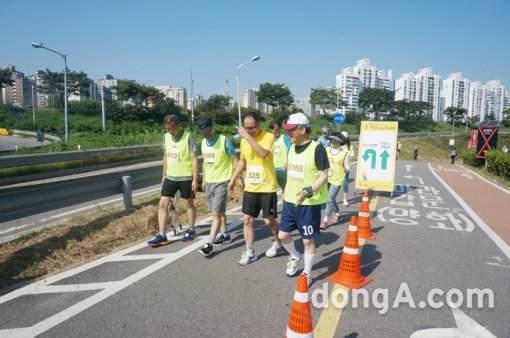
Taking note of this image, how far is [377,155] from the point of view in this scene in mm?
11352

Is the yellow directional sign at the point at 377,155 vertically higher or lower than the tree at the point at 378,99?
lower

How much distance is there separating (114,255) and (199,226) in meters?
1.99

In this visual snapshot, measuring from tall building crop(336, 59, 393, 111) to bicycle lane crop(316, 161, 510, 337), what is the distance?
3940 inches

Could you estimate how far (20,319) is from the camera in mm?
3451

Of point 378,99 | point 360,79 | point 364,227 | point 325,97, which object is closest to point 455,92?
point 360,79

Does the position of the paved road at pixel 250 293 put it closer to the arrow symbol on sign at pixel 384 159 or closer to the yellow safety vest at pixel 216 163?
the yellow safety vest at pixel 216 163

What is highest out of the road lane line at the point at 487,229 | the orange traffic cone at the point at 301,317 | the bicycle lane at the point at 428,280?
the orange traffic cone at the point at 301,317

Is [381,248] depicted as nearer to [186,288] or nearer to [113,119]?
[186,288]

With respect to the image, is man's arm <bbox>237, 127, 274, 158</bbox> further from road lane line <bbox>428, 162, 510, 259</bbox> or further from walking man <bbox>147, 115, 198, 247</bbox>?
road lane line <bbox>428, 162, 510, 259</bbox>

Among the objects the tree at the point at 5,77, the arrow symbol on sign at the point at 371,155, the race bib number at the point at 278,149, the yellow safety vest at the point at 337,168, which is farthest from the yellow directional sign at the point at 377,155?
the tree at the point at 5,77

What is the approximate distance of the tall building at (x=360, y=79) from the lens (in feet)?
348

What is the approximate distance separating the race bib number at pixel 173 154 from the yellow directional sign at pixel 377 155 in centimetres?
700

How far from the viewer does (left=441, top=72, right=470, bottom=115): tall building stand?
12950 cm

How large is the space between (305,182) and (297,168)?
0.63ft
